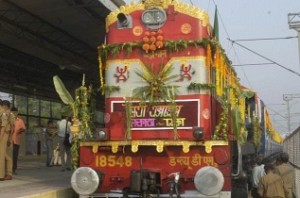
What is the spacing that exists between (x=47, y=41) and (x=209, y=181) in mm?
14314

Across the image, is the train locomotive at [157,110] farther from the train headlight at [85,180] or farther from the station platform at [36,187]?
the station platform at [36,187]

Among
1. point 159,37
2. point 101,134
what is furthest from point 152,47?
point 101,134

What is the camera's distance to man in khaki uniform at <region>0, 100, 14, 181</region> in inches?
424

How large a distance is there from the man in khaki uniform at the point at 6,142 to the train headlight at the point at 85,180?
3.17 meters

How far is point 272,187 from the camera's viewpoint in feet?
28.8

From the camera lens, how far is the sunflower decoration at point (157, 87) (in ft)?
28.2

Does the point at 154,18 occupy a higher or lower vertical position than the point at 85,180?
higher

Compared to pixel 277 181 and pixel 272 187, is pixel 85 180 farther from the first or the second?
pixel 277 181

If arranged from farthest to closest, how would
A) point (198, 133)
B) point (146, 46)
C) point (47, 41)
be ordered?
1. point (47, 41)
2. point (146, 46)
3. point (198, 133)

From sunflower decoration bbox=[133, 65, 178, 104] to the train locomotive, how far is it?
0.06 ft

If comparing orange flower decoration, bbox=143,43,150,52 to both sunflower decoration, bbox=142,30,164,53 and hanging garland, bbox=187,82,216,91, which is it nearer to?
sunflower decoration, bbox=142,30,164,53

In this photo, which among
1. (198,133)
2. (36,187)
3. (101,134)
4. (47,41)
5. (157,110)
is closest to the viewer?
(198,133)

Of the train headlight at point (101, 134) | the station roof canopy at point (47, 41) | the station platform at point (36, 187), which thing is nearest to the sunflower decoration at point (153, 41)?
the train headlight at point (101, 134)

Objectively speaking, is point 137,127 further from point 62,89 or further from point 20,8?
→ point 20,8
